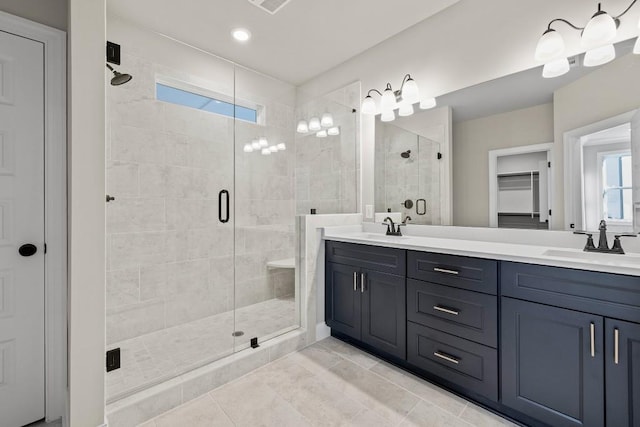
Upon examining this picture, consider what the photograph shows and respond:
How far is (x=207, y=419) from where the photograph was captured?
1.55m

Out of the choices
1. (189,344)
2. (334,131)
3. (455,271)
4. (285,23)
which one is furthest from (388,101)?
(189,344)

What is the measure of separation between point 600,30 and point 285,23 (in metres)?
2.08

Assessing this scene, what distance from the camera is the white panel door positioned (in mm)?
1514

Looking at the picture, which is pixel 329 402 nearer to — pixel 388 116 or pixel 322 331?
pixel 322 331

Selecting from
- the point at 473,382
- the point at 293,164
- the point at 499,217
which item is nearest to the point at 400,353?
the point at 473,382

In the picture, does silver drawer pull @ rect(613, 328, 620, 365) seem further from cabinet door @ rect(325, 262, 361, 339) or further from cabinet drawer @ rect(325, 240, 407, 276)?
cabinet door @ rect(325, 262, 361, 339)

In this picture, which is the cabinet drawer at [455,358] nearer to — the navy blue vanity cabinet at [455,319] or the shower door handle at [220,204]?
the navy blue vanity cabinet at [455,319]

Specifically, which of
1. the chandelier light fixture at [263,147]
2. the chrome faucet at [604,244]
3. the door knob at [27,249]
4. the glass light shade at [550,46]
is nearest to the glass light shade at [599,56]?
the glass light shade at [550,46]

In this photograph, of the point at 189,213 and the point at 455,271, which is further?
the point at 189,213

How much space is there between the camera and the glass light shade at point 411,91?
2.45 meters

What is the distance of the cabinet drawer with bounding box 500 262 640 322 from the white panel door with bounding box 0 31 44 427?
100 inches

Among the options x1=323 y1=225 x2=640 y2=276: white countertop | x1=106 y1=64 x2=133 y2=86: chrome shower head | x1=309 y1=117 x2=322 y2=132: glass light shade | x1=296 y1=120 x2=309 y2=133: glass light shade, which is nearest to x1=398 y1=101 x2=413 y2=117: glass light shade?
x1=309 y1=117 x2=322 y2=132: glass light shade

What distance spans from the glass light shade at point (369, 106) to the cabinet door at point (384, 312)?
1.54 m

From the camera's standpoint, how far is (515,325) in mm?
1456
